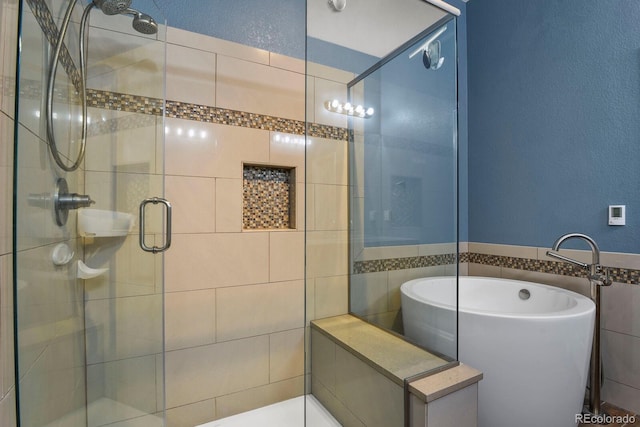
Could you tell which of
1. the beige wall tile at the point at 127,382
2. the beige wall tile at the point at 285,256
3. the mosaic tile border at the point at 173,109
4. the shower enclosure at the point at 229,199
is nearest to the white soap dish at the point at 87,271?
the shower enclosure at the point at 229,199

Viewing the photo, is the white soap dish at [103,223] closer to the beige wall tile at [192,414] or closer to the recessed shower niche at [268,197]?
the recessed shower niche at [268,197]

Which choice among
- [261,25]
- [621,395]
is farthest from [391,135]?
[621,395]

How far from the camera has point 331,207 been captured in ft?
5.57

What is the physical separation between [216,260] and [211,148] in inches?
25.4

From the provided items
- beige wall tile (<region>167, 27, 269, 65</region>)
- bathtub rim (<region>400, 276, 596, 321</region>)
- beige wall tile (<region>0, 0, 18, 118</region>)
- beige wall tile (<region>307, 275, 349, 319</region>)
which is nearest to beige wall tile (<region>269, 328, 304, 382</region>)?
beige wall tile (<region>307, 275, 349, 319</region>)

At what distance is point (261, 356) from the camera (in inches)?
72.6

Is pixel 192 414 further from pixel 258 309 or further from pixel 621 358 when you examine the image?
pixel 621 358

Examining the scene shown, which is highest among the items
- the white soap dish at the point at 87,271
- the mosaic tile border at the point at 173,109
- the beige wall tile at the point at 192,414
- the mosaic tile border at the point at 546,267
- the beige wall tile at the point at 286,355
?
the mosaic tile border at the point at 173,109

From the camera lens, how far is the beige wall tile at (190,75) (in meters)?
1.63

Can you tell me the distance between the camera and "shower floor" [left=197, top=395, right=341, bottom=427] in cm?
167

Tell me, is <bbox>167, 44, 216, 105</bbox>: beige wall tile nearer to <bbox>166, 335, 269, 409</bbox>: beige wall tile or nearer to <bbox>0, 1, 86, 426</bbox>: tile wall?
<bbox>0, 1, 86, 426</bbox>: tile wall

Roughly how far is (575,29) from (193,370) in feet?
10.6

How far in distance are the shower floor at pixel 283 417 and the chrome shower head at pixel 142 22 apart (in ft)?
6.67

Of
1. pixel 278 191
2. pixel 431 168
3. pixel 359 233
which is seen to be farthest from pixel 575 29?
pixel 278 191
